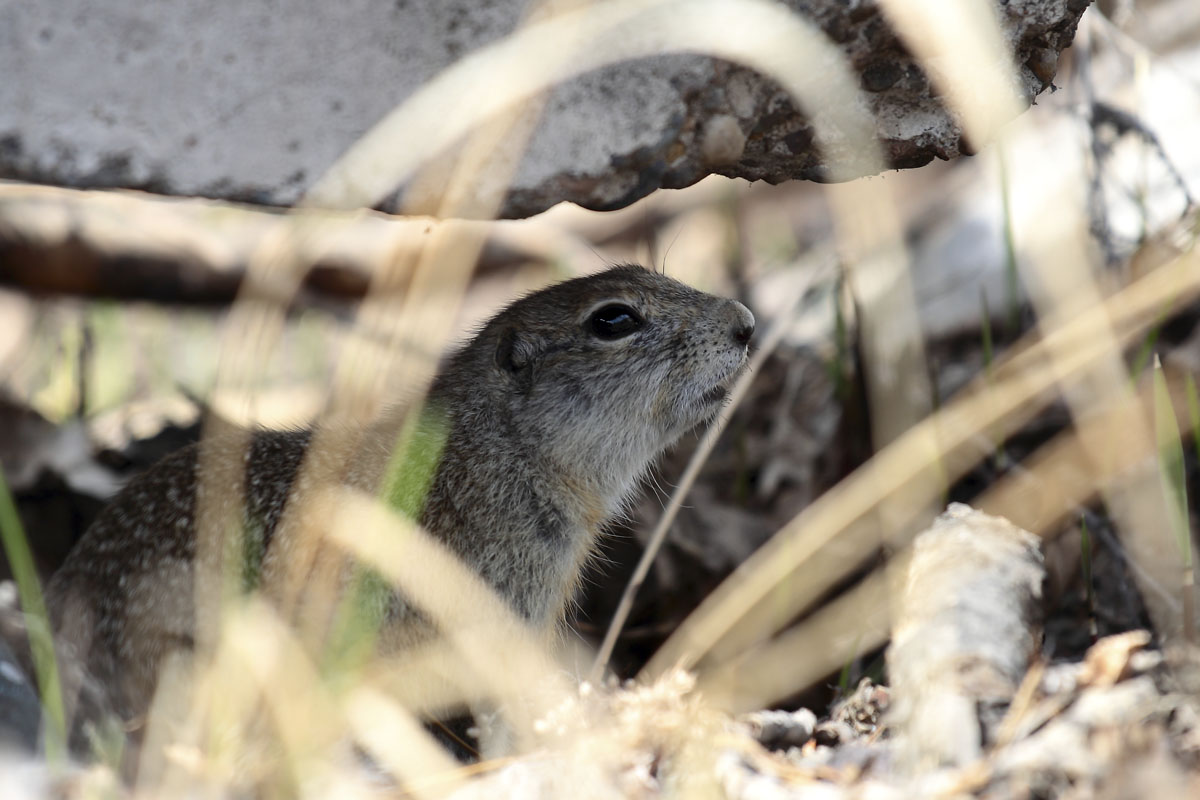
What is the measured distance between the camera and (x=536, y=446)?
161 inches

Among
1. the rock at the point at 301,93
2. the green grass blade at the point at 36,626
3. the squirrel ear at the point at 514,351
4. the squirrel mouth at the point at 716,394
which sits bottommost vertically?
the green grass blade at the point at 36,626

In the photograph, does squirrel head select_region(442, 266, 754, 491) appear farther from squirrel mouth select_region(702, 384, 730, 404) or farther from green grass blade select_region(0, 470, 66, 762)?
green grass blade select_region(0, 470, 66, 762)

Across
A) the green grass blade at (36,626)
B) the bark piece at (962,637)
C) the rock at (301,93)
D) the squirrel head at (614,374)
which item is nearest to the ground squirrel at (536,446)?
the squirrel head at (614,374)

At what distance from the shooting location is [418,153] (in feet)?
10.2

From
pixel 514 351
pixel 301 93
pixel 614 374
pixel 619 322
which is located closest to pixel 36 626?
pixel 301 93

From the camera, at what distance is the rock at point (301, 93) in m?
3.03

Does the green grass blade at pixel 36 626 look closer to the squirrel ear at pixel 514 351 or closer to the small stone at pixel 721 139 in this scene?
the squirrel ear at pixel 514 351

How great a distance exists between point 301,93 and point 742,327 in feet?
5.55

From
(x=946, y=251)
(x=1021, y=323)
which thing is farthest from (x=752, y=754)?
(x=946, y=251)

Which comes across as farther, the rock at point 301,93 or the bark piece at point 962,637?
the rock at point 301,93

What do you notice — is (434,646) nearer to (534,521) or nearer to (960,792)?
(534,521)

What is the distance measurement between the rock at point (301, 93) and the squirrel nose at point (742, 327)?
0.87 m

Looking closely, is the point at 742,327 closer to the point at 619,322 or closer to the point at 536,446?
the point at 619,322

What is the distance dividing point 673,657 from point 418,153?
1.93m
